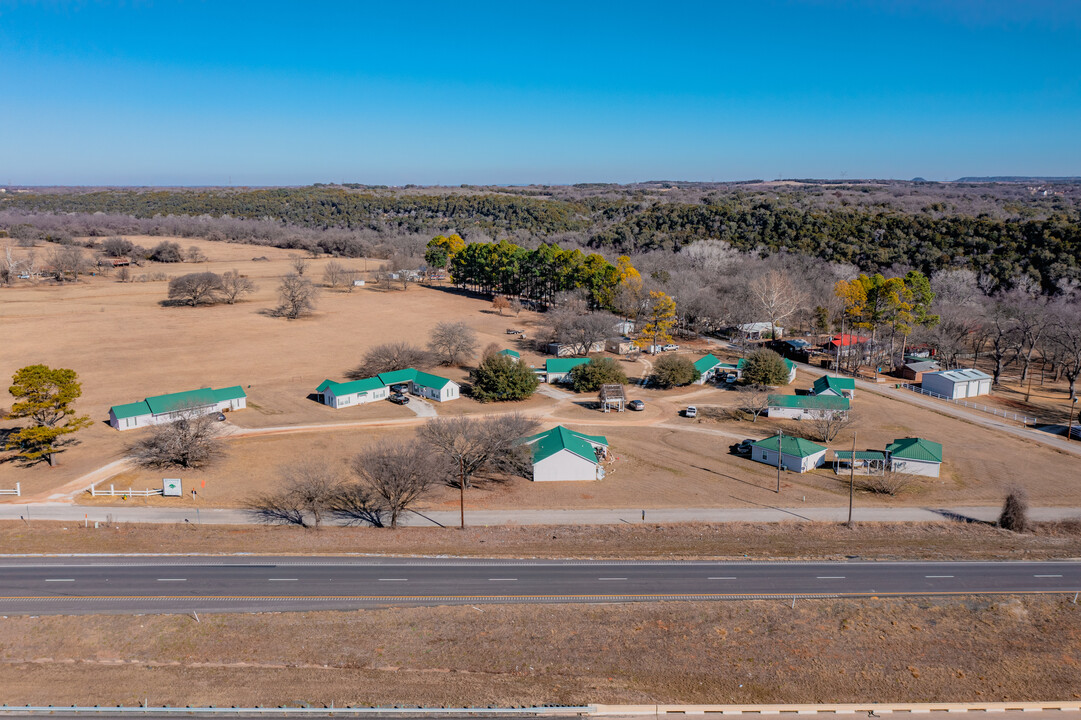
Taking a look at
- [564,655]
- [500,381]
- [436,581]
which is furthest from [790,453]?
[436,581]

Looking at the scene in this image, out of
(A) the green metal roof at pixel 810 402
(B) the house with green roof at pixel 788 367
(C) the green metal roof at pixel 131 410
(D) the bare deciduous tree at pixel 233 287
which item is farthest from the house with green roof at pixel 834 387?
(D) the bare deciduous tree at pixel 233 287

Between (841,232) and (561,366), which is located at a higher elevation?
(841,232)

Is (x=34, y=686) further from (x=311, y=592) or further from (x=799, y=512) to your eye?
(x=799, y=512)

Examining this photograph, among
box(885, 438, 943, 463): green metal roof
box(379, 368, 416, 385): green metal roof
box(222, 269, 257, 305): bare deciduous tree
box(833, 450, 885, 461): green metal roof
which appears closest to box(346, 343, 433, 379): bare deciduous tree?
box(379, 368, 416, 385): green metal roof

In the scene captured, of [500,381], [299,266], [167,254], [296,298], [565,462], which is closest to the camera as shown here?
[565,462]

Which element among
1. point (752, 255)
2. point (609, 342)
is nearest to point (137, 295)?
point (609, 342)

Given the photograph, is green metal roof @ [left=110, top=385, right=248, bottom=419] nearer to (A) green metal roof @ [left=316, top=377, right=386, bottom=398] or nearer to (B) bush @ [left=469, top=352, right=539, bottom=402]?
(A) green metal roof @ [left=316, top=377, right=386, bottom=398]

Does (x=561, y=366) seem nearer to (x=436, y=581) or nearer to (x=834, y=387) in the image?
(x=834, y=387)
